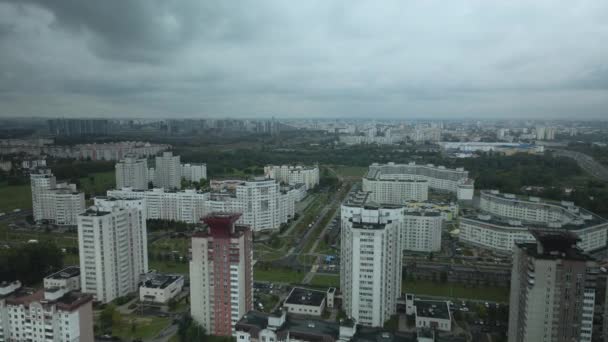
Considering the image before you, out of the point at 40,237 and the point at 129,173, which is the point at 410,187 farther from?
the point at 40,237

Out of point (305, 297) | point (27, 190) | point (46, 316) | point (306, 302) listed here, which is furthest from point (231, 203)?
point (27, 190)

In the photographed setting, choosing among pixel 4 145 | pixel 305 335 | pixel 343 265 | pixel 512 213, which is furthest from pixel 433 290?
pixel 4 145

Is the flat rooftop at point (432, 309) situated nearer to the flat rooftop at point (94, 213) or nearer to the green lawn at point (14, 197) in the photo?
the flat rooftop at point (94, 213)

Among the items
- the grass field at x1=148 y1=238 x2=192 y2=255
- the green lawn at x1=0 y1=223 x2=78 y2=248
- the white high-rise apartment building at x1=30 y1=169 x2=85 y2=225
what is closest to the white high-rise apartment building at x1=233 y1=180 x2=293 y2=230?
the grass field at x1=148 y1=238 x2=192 y2=255

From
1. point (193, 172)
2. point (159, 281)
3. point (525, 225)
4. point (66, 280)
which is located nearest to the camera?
point (66, 280)

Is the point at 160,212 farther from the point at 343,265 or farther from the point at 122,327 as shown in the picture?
the point at 343,265

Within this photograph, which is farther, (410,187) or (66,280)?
(410,187)
